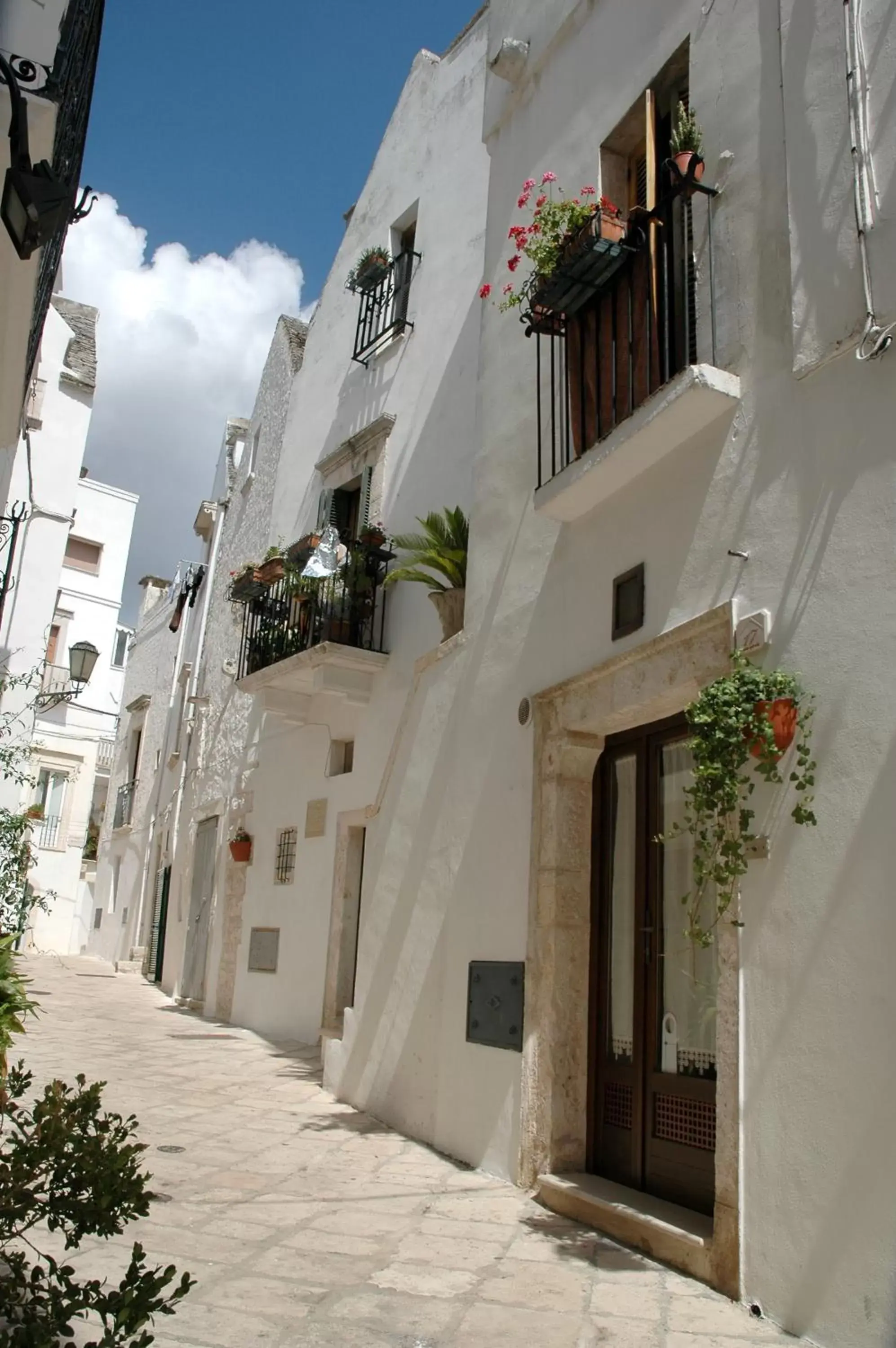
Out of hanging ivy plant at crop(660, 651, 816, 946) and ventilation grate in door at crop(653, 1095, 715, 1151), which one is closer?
hanging ivy plant at crop(660, 651, 816, 946)

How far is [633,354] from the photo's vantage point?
5.29 m

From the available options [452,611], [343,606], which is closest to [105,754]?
[343,606]

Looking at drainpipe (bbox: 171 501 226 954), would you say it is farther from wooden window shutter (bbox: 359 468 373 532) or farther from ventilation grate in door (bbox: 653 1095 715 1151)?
ventilation grate in door (bbox: 653 1095 715 1151)

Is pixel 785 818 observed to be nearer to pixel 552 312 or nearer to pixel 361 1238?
pixel 361 1238

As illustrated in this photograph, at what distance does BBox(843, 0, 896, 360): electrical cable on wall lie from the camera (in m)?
3.89

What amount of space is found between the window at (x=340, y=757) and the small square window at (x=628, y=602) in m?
5.31

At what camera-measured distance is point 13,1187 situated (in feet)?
8.07

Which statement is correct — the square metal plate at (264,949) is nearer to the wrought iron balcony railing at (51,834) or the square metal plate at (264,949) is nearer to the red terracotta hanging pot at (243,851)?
the red terracotta hanging pot at (243,851)

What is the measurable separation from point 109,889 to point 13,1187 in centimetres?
2165

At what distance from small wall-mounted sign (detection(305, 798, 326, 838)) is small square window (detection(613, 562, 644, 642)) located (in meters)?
5.53

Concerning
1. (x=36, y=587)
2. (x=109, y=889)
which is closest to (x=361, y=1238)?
(x=36, y=587)

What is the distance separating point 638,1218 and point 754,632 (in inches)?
94.7

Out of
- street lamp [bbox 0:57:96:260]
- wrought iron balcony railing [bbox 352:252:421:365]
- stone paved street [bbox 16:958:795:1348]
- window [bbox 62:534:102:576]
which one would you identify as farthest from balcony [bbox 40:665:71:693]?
street lamp [bbox 0:57:96:260]

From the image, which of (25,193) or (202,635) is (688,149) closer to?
(25,193)
